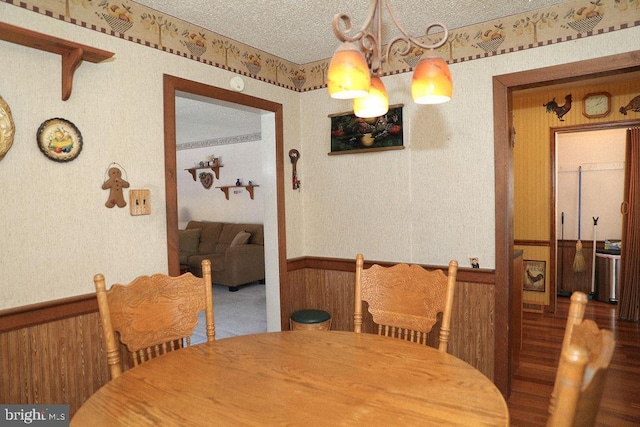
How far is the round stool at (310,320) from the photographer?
3029 mm

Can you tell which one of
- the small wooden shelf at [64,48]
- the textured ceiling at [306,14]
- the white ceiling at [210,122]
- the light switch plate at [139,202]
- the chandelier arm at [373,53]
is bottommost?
the light switch plate at [139,202]

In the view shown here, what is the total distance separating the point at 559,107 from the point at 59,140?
16.2 feet

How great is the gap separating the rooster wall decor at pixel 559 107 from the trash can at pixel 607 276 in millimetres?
1916

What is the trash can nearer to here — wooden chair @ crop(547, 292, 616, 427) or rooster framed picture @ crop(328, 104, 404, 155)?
rooster framed picture @ crop(328, 104, 404, 155)

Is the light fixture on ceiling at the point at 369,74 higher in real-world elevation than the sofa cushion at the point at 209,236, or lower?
higher

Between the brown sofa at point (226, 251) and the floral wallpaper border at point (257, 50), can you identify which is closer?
the floral wallpaper border at point (257, 50)

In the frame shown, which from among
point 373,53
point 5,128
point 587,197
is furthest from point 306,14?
point 587,197

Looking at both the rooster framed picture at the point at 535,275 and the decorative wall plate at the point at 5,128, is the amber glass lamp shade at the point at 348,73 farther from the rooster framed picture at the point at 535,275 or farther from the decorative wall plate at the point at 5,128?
the rooster framed picture at the point at 535,275

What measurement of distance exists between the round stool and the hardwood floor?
1310 mm

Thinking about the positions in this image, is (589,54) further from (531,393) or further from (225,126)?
(225,126)

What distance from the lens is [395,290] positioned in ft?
6.30

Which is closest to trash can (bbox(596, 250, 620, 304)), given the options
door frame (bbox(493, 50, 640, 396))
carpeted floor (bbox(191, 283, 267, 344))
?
door frame (bbox(493, 50, 640, 396))

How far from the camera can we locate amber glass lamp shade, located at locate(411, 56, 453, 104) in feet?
4.07

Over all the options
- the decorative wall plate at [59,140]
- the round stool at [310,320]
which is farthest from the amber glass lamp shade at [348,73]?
the round stool at [310,320]
